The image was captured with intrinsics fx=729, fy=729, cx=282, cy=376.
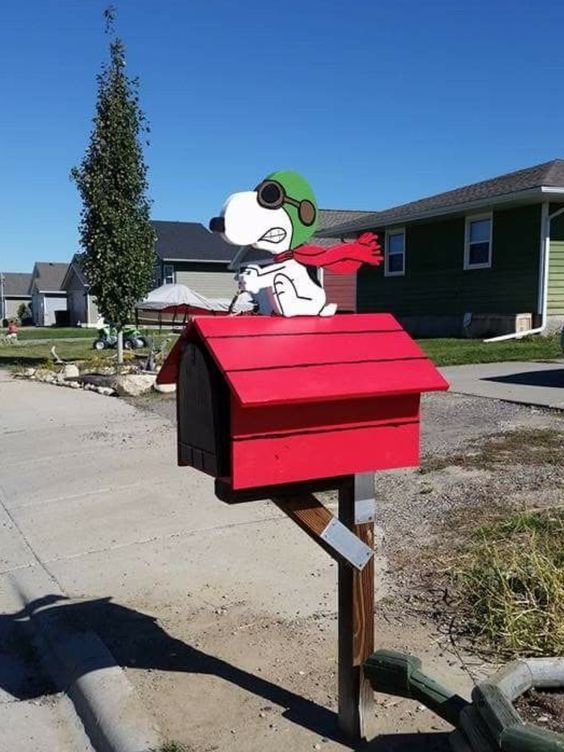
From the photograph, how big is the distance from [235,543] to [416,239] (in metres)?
17.5

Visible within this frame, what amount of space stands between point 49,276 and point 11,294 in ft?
42.1

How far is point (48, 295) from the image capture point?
5766 centimetres

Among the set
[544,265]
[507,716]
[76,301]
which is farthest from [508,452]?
[76,301]

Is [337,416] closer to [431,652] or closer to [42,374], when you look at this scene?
[431,652]

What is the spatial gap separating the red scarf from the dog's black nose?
0.25 meters

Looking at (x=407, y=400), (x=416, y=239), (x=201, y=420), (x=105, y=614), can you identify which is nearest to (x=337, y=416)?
(x=407, y=400)

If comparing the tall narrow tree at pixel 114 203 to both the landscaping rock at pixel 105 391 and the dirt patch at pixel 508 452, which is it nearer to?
the landscaping rock at pixel 105 391

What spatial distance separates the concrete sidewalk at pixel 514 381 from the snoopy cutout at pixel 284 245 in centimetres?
622

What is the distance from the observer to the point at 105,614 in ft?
12.3

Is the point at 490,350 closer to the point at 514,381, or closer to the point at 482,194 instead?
the point at 514,381

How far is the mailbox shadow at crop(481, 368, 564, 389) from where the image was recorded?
404 inches

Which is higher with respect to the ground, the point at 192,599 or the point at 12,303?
the point at 12,303

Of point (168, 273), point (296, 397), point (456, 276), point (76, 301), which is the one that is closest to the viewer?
point (296, 397)

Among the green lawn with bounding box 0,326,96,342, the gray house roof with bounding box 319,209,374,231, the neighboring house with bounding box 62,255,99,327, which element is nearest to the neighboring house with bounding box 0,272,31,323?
the neighboring house with bounding box 62,255,99,327
